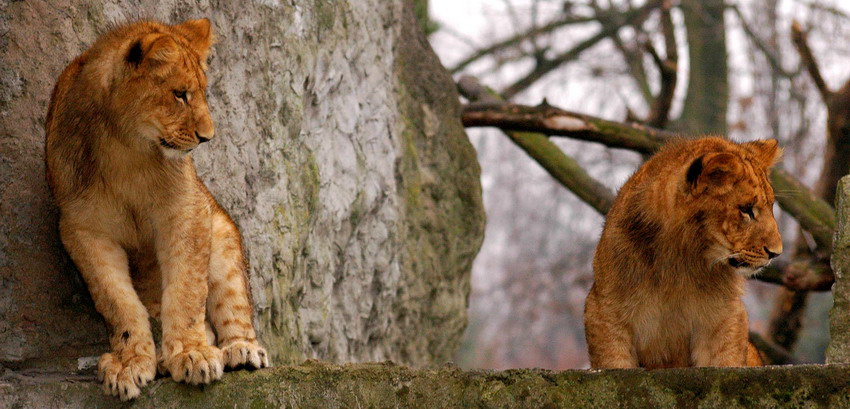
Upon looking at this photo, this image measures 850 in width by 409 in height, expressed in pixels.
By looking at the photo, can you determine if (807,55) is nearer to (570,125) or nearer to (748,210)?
(570,125)

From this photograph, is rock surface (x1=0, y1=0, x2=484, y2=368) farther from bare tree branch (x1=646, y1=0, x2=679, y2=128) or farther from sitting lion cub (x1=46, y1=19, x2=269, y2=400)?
bare tree branch (x1=646, y1=0, x2=679, y2=128)

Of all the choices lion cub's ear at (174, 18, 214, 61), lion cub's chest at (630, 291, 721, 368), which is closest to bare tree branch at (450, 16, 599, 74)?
lion cub's chest at (630, 291, 721, 368)

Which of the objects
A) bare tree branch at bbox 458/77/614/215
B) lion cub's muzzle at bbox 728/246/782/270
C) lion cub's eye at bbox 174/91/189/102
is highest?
bare tree branch at bbox 458/77/614/215

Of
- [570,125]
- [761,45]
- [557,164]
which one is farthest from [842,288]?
[761,45]

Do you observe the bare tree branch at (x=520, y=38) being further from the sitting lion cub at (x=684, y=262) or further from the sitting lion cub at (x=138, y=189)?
the sitting lion cub at (x=138, y=189)

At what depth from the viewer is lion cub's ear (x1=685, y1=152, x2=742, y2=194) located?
13.9 ft

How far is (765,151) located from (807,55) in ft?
15.9

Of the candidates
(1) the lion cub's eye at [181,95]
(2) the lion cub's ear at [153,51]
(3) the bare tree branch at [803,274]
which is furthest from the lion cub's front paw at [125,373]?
(3) the bare tree branch at [803,274]

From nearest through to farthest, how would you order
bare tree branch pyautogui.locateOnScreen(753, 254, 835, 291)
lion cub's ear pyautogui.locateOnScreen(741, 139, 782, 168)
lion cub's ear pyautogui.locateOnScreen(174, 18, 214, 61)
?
lion cub's ear pyautogui.locateOnScreen(174, 18, 214, 61)
lion cub's ear pyautogui.locateOnScreen(741, 139, 782, 168)
bare tree branch pyautogui.locateOnScreen(753, 254, 835, 291)

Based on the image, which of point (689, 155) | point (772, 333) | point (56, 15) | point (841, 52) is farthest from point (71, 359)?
point (841, 52)

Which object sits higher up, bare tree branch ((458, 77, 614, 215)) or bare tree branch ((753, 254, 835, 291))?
bare tree branch ((458, 77, 614, 215))

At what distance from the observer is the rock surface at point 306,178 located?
14.0 feet

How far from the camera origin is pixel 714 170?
13.9 feet

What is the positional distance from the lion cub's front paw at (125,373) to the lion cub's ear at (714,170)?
2.36m
